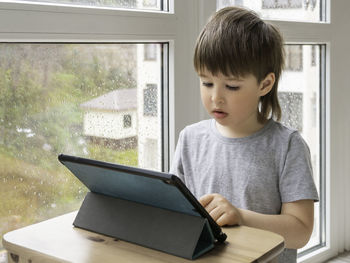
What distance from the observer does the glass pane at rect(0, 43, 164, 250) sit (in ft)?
3.40

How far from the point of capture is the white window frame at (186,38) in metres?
1.02

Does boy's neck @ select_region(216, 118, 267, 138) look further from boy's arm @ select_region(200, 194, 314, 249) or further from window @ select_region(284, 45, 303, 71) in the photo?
window @ select_region(284, 45, 303, 71)

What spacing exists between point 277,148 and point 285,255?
21cm

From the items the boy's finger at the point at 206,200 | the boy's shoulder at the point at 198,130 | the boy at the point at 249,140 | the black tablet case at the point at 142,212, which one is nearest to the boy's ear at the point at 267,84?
the boy at the point at 249,140

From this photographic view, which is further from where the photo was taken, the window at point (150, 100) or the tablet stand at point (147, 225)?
the window at point (150, 100)

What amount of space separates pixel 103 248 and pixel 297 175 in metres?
0.44

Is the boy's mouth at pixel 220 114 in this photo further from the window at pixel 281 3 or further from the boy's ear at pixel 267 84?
the window at pixel 281 3

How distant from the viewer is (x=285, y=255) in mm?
1099

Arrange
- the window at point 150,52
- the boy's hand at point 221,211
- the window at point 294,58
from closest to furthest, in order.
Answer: the boy's hand at point 221,211 → the window at point 150,52 → the window at point 294,58

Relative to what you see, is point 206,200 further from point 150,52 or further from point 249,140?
point 150,52

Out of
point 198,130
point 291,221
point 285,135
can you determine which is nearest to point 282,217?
point 291,221

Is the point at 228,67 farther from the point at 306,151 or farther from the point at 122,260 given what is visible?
the point at 122,260

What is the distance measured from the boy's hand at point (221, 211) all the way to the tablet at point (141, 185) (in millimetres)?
76

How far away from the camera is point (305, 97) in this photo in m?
1.92
